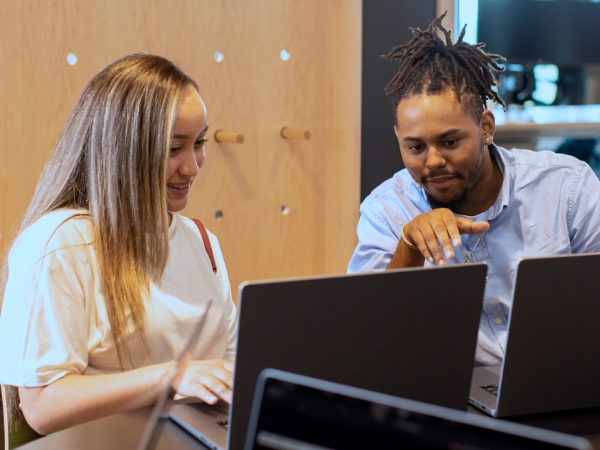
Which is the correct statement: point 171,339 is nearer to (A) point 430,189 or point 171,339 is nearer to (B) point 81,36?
(A) point 430,189

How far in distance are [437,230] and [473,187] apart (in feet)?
1.44

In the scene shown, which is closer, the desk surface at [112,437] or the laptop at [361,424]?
the laptop at [361,424]

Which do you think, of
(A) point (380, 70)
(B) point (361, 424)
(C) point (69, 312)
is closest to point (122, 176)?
(C) point (69, 312)

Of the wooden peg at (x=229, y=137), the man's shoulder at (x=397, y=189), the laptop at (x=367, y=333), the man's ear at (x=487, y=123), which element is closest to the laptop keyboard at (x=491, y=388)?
the laptop at (x=367, y=333)

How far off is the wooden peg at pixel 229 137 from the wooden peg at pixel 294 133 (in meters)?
0.22

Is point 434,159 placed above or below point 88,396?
above

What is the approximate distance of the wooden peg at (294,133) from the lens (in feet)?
9.39

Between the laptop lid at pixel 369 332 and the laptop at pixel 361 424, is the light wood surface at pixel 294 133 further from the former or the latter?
the laptop at pixel 361 424

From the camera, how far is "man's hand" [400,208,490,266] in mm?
1421

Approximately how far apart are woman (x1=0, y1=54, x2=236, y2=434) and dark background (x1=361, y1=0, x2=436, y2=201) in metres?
1.47

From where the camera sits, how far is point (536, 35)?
9.82 feet

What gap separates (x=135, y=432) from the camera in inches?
44.6

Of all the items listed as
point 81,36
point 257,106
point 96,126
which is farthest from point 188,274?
point 257,106

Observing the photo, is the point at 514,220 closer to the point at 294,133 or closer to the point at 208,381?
the point at 208,381
